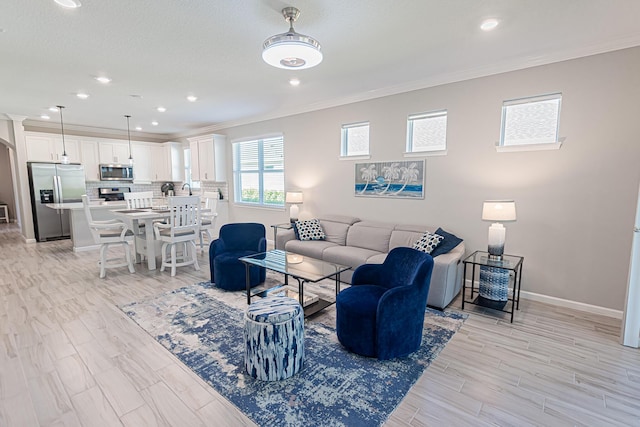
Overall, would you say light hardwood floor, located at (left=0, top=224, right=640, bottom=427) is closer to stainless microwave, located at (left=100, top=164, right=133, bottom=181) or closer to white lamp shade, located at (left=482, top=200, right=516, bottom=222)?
white lamp shade, located at (left=482, top=200, right=516, bottom=222)

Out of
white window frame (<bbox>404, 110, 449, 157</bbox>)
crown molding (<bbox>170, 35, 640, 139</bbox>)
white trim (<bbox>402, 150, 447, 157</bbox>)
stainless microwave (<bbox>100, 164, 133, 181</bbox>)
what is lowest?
stainless microwave (<bbox>100, 164, 133, 181</bbox>)

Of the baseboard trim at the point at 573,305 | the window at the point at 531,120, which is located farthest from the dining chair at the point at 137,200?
the baseboard trim at the point at 573,305

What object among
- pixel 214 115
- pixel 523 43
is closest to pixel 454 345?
pixel 523 43

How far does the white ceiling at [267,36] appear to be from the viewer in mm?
2303

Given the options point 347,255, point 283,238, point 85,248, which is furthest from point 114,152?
point 347,255

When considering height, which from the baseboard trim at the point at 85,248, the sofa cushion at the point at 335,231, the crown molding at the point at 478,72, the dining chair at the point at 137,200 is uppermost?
the crown molding at the point at 478,72

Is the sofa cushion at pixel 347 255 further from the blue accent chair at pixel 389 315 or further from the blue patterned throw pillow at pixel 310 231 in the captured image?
the blue accent chair at pixel 389 315

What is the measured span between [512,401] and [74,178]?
29.5ft

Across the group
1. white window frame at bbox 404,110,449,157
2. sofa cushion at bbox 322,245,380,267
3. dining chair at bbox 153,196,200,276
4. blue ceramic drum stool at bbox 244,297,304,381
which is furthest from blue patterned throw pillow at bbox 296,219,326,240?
blue ceramic drum stool at bbox 244,297,304,381

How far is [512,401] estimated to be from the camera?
1956mm

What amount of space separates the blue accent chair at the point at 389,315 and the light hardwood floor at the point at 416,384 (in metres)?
0.31

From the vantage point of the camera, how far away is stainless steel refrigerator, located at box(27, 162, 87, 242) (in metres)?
6.62

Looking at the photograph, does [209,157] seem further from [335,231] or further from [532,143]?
[532,143]

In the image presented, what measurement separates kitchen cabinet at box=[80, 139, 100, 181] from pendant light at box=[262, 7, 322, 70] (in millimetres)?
7446
